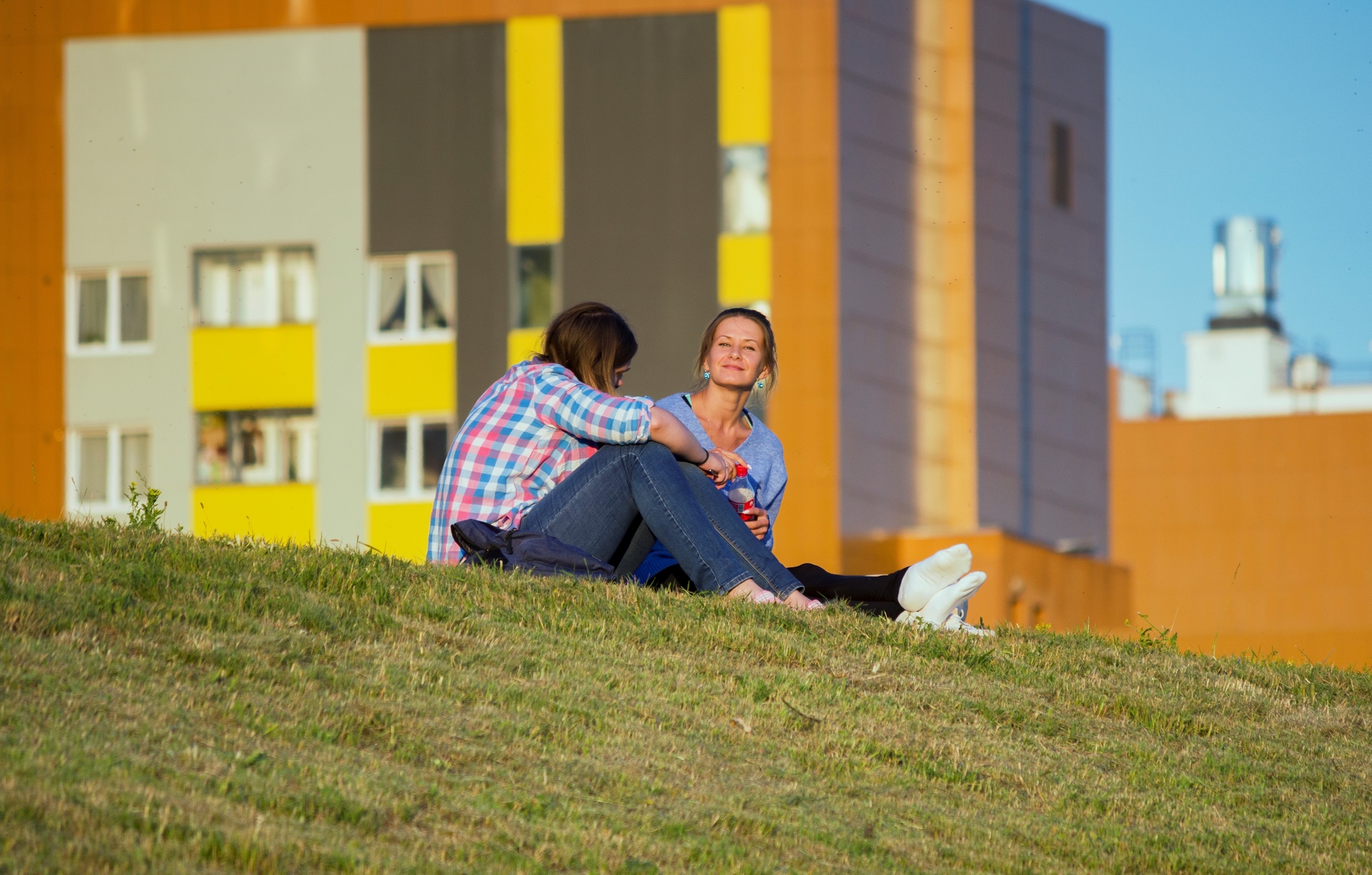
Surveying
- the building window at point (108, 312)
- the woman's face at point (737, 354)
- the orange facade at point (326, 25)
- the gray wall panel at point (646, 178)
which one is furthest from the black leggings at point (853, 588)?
the building window at point (108, 312)

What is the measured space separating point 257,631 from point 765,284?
88.0 feet

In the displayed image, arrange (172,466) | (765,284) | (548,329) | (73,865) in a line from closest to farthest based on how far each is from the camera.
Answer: (73,865), (548,329), (765,284), (172,466)

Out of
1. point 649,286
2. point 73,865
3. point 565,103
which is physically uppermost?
point 565,103

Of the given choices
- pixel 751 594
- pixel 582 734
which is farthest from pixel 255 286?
pixel 582 734

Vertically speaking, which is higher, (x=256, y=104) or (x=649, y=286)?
(x=256, y=104)

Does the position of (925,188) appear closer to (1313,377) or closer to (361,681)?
(1313,377)

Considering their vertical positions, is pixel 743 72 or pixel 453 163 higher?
pixel 743 72

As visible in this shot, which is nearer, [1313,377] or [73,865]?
[73,865]

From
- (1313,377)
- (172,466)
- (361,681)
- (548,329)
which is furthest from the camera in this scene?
(1313,377)

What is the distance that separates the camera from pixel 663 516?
7555mm

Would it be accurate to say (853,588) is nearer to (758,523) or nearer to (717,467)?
(758,523)

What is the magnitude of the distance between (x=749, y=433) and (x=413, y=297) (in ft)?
86.3

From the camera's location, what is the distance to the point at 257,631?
639 centimetres

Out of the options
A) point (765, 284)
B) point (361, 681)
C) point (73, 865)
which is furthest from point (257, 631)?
point (765, 284)
